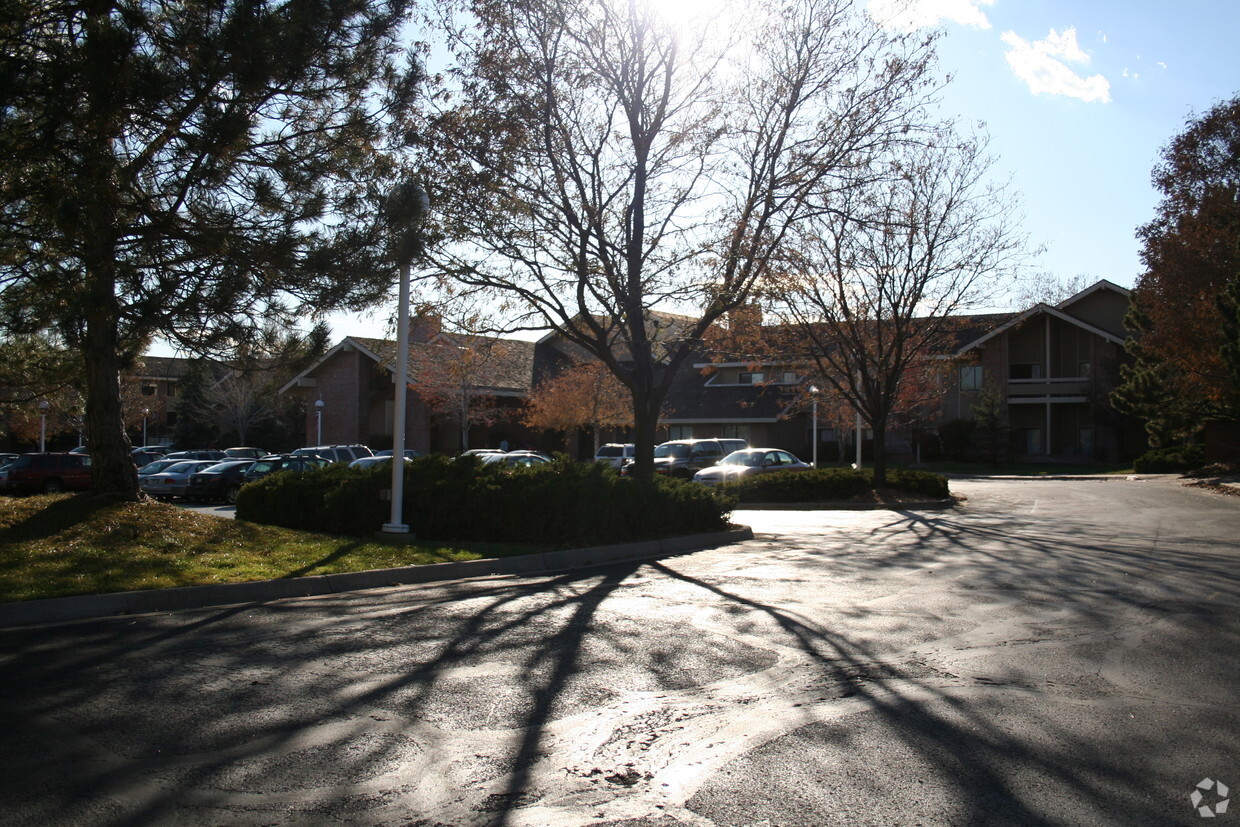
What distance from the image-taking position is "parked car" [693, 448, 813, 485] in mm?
31219

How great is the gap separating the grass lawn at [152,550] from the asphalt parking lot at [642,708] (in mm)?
1340

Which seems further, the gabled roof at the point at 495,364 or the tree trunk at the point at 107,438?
the gabled roof at the point at 495,364

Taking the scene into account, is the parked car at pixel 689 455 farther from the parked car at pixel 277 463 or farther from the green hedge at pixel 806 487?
the parked car at pixel 277 463

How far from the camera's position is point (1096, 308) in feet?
179

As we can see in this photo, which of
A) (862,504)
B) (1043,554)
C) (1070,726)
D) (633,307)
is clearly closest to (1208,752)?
(1070,726)

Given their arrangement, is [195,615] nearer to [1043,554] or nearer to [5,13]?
[5,13]

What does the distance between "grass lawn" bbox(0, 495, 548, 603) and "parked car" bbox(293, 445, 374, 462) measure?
17831 mm

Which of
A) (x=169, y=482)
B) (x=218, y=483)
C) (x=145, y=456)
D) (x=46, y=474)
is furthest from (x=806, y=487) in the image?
(x=145, y=456)

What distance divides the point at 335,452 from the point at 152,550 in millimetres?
22788

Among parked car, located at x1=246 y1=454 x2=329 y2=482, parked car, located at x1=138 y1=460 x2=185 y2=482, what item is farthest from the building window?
parked car, located at x1=138 y1=460 x2=185 y2=482


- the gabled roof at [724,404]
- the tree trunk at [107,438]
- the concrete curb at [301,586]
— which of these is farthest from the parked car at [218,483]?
the gabled roof at [724,404]

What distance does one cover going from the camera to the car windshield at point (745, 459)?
107ft

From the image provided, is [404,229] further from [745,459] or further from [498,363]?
[498,363]

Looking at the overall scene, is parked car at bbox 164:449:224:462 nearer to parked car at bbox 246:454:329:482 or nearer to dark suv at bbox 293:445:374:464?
dark suv at bbox 293:445:374:464
